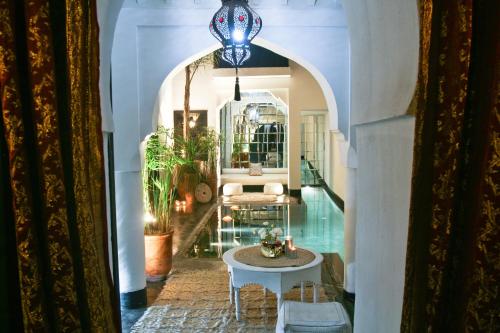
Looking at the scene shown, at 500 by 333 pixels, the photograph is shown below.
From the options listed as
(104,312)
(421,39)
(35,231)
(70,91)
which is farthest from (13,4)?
(421,39)

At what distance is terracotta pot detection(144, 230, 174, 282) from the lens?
550cm

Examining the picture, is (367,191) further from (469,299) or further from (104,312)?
(104,312)

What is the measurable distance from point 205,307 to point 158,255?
109 cm

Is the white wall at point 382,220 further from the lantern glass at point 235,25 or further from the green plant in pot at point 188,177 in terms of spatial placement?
the green plant in pot at point 188,177

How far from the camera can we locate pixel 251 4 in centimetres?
500

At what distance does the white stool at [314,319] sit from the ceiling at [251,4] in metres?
3.17

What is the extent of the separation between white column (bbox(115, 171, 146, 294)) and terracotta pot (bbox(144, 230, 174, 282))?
0.59 meters

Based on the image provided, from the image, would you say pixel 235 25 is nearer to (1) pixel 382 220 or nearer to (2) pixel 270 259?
(2) pixel 270 259

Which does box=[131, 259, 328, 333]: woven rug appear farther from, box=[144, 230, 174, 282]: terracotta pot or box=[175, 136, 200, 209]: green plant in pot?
box=[175, 136, 200, 209]: green plant in pot

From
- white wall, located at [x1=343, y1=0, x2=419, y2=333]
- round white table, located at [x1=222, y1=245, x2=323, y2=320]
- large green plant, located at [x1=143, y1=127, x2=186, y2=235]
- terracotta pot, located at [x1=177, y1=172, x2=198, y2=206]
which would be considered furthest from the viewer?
terracotta pot, located at [x1=177, y1=172, x2=198, y2=206]

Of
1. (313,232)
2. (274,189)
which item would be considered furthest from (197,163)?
(313,232)

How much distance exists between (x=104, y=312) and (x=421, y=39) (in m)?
1.28

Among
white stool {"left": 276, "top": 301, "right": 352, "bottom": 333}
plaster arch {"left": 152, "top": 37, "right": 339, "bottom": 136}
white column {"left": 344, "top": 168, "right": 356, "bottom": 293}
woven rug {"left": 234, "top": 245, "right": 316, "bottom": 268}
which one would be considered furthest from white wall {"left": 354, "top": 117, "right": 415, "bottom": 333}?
plaster arch {"left": 152, "top": 37, "right": 339, "bottom": 136}

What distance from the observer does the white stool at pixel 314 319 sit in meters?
3.00
